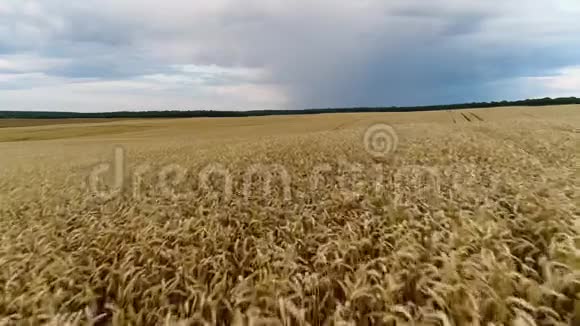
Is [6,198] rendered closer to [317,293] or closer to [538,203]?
[317,293]

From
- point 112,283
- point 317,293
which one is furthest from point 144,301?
point 317,293

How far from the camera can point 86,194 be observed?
26.1ft

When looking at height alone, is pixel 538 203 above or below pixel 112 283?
above

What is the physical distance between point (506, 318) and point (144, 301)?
2.84 metres

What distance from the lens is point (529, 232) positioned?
13.5 ft

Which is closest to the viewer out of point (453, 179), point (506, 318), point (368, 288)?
point (506, 318)

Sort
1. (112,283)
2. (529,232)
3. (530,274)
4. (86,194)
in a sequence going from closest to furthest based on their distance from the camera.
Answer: (530,274)
(112,283)
(529,232)
(86,194)

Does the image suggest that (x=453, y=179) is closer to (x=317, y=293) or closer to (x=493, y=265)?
(x=493, y=265)

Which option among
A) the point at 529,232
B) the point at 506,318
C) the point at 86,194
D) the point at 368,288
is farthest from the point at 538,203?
the point at 86,194

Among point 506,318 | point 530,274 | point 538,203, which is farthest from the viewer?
point 538,203

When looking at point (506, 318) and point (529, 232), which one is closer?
point (506, 318)

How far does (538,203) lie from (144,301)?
4.83m

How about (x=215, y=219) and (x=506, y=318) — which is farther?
(x=215, y=219)

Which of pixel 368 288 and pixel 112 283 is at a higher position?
pixel 368 288
